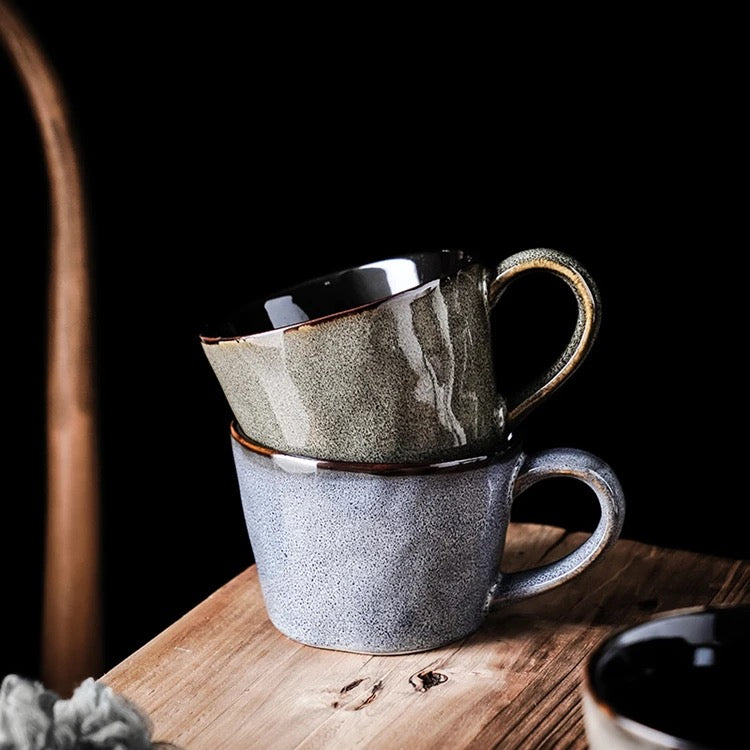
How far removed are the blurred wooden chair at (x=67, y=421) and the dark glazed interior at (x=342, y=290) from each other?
11.1 inches

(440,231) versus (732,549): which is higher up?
(440,231)

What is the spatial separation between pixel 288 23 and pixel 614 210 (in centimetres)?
32

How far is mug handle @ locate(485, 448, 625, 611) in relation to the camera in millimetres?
650

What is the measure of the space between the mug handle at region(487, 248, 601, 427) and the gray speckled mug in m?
0.03

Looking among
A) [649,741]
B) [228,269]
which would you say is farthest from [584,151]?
[649,741]

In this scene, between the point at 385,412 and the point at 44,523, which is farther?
the point at 44,523

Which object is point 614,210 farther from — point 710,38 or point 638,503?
point 638,503

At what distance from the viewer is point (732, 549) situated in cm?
109

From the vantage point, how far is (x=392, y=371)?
600mm

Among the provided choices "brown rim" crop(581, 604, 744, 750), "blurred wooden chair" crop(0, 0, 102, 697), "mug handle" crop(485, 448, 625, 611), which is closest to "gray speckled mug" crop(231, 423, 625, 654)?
"mug handle" crop(485, 448, 625, 611)

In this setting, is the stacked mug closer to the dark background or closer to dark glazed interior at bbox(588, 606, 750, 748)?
dark glazed interior at bbox(588, 606, 750, 748)

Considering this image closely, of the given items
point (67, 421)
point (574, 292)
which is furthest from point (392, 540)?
point (67, 421)

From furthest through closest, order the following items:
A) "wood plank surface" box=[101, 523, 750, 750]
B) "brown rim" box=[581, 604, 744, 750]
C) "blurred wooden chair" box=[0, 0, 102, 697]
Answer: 1. "blurred wooden chair" box=[0, 0, 102, 697]
2. "wood plank surface" box=[101, 523, 750, 750]
3. "brown rim" box=[581, 604, 744, 750]

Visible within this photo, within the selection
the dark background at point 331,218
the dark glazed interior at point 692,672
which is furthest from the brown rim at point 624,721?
the dark background at point 331,218
